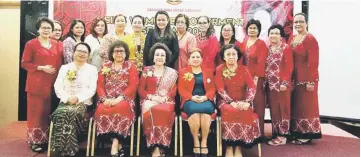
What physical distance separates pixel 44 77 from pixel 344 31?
378 cm

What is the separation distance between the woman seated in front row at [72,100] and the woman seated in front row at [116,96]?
13 centimetres

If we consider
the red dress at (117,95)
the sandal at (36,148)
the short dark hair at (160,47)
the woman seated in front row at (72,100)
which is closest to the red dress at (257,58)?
the short dark hair at (160,47)

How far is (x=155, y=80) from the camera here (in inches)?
150

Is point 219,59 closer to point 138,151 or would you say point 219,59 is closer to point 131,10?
point 138,151

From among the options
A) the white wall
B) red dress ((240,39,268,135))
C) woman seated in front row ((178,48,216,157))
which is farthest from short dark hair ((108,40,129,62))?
the white wall

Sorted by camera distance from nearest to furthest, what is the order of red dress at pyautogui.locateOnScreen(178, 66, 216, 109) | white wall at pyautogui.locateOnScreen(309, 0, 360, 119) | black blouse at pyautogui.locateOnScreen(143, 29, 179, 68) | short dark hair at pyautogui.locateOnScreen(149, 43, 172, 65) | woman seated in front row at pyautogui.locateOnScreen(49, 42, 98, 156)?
woman seated in front row at pyautogui.locateOnScreen(49, 42, 98, 156) → red dress at pyautogui.locateOnScreen(178, 66, 216, 109) → short dark hair at pyautogui.locateOnScreen(149, 43, 172, 65) → black blouse at pyautogui.locateOnScreen(143, 29, 179, 68) → white wall at pyautogui.locateOnScreen(309, 0, 360, 119)

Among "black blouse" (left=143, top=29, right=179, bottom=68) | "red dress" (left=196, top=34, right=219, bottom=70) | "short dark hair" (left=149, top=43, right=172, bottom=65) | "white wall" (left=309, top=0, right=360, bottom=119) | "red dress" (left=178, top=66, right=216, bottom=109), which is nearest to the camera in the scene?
"red dress" (left=178, top=66, right=216, bottom=109)

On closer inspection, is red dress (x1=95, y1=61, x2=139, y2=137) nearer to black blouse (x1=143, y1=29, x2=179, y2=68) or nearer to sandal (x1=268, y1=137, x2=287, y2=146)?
black blouse (x1=143, y1=29, x2=179, y2=68)

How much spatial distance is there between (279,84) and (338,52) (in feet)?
5.06

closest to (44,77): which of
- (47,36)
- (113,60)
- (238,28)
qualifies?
(47,36)

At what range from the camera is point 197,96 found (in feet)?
12.2

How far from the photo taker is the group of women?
3.58 m

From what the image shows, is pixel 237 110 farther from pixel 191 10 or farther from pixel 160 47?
pixel 191 10

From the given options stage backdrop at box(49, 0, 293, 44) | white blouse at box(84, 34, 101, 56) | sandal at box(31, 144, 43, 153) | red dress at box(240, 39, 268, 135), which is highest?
stage backdrop at box(49, 0, 293, 44)
